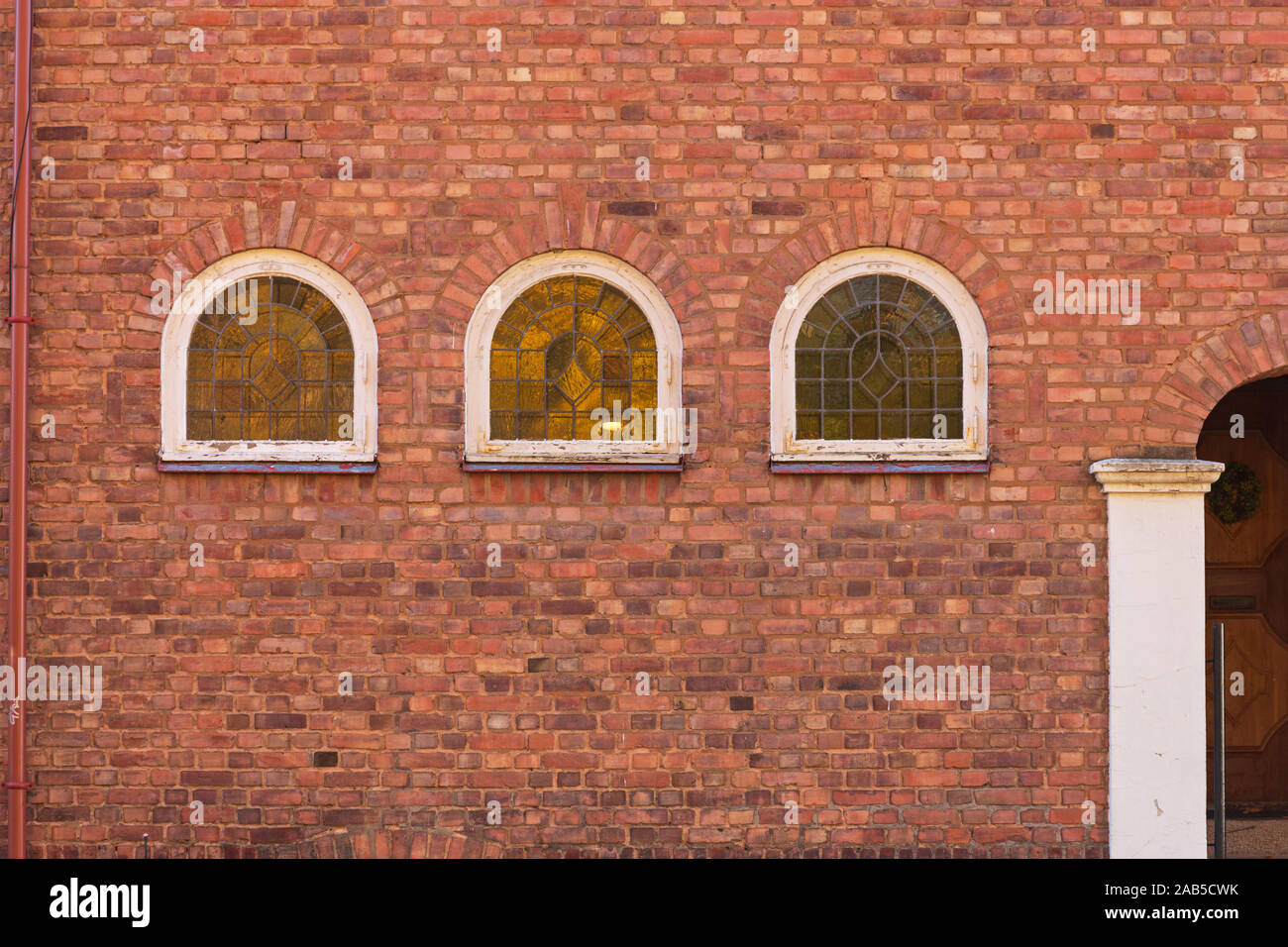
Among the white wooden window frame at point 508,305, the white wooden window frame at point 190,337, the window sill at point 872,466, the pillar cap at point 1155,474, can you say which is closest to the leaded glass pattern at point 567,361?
the white wooden window frame at point 508,305

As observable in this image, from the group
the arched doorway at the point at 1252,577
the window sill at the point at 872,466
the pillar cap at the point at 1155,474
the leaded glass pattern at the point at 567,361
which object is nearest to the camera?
the pillar cap at the point at 1155,474

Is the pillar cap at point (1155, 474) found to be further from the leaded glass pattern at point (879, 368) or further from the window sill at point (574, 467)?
the window sill at point (574, 467)

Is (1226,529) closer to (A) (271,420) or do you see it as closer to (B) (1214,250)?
(B) (1214,250)

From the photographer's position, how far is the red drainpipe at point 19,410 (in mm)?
5133

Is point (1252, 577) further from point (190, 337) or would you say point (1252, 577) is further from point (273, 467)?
point (190, 337)

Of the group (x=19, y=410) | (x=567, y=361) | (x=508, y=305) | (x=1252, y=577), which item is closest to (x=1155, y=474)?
(x=1252, y=577)

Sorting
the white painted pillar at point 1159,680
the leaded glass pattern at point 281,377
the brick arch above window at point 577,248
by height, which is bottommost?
the white painted pillar at point 1159,680

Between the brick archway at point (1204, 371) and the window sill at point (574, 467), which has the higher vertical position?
the brick archway at point (1204, 371)

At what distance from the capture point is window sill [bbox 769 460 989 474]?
5.21 meters

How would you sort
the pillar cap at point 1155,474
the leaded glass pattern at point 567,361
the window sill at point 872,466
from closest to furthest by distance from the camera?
the pillar cap at point 1155,474
the window sill at point 872,466
the leaded glass pattern at point 567,361

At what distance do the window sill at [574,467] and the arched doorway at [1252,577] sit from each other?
3494 mm

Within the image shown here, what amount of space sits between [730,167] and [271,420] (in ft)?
8.33

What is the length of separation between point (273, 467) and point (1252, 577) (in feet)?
18.5

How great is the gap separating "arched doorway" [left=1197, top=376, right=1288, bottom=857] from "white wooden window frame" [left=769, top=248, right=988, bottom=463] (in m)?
2.13
